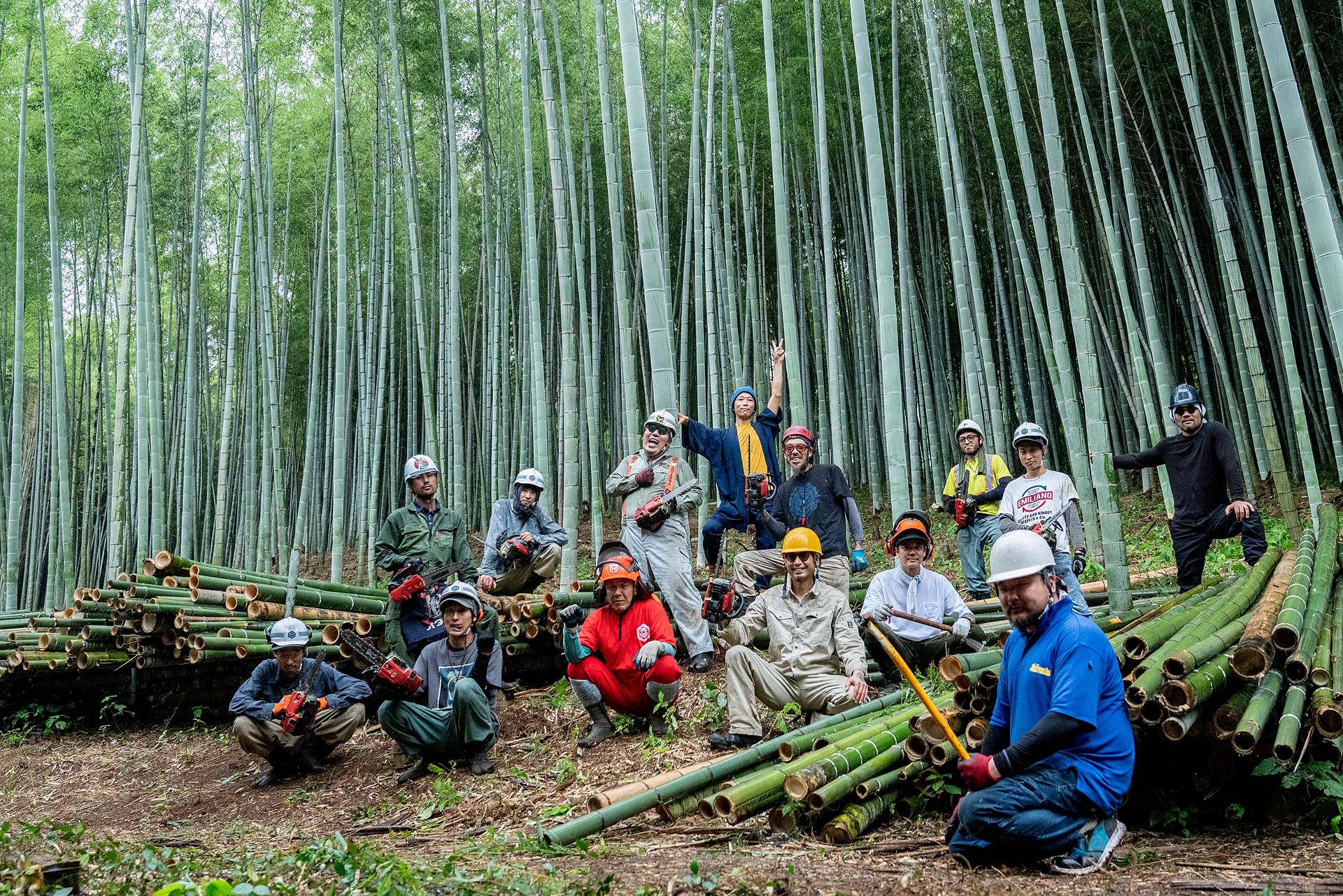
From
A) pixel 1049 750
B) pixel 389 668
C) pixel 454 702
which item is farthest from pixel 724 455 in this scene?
pixel 1049 750

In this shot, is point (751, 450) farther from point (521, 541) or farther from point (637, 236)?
point (637, 236)

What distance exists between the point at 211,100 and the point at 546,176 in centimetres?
400

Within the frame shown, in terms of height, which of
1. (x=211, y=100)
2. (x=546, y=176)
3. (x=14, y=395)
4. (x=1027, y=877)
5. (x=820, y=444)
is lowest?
(x=1027, y=877)

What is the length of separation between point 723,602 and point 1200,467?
249 cm

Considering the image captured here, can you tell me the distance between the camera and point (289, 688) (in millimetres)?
4641

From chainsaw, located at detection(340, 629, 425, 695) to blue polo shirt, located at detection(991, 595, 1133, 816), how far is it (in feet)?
8.51

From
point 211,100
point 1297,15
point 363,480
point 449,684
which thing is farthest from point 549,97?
point 211,100

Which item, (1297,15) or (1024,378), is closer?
(1297,15)

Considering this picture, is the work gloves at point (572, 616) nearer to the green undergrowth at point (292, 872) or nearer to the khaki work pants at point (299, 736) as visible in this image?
the khaki work pants at point (299, 736)

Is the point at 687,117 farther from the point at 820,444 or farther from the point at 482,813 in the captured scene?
the point at 482,813

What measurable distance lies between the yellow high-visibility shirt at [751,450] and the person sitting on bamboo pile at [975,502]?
4.23 ft

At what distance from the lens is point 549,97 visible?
589 centimetres

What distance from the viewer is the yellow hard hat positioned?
13.1ft

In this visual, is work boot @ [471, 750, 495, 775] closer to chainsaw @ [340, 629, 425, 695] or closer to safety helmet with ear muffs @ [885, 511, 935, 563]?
chainsaw @ [340, 629, 425, 695]
